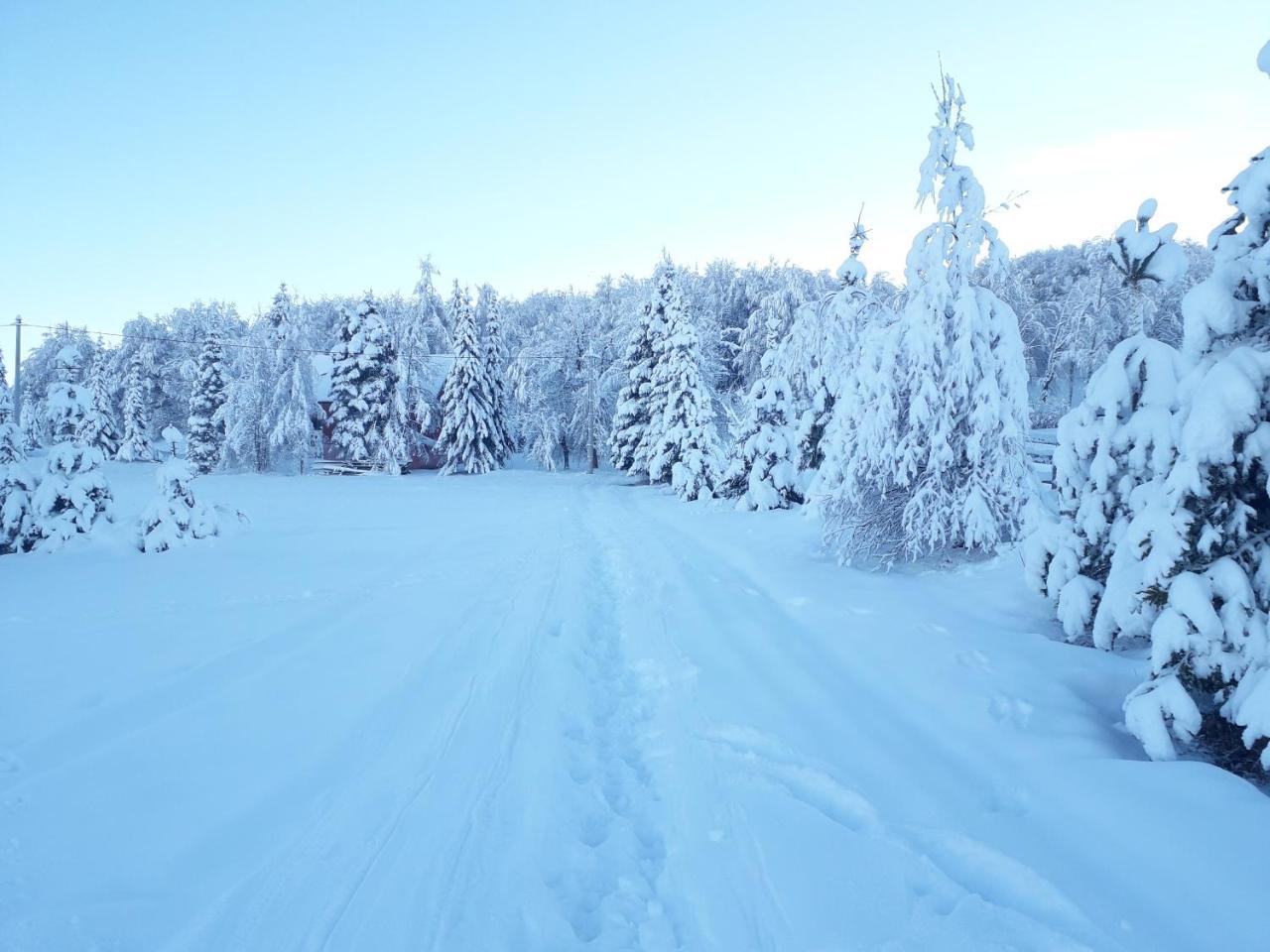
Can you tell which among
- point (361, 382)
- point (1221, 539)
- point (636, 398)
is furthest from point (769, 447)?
point (361, 382)

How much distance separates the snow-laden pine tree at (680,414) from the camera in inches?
917

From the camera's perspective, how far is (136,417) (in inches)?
2012

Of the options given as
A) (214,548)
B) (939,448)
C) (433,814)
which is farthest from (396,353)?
(433,814)

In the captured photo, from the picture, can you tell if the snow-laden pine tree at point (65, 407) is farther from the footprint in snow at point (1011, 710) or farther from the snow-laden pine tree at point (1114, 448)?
the snow-laden pine tree at point (1114, 448)

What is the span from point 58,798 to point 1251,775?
699cm

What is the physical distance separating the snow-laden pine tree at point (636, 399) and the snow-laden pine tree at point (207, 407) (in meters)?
28.0

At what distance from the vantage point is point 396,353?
35.4m

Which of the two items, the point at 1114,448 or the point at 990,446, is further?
the point at 990,446

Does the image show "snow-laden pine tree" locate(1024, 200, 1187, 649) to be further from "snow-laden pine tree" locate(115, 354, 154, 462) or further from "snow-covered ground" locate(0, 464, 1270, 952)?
"snow-laden pine tree" locate(115, 354, 154, 462)

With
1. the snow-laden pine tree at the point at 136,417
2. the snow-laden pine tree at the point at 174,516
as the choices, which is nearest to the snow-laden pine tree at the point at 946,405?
the snow-laden pine tree at the point at 174,516

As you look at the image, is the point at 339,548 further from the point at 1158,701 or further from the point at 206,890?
the point at 1158,701

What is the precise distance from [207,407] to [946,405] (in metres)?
47.1

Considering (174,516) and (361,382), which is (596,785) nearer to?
(174,516)

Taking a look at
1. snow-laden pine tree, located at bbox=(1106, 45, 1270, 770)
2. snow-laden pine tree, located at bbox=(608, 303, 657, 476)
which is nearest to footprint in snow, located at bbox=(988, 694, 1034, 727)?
snow-laden pine tree, located at bbox=(1106, 45, 1270, 770)
